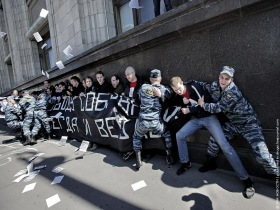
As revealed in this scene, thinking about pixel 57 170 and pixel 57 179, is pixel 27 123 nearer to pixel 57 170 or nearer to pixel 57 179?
pixel 57 170

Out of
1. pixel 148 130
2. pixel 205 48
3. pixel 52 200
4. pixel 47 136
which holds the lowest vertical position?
pixel 52 200

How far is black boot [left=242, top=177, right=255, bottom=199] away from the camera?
2688 mm

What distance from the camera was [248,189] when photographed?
2.74 meters

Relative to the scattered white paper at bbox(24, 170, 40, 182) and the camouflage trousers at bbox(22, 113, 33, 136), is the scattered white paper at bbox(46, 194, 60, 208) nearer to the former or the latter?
the scattered white paper at bbox(24, 170, 40, 182)

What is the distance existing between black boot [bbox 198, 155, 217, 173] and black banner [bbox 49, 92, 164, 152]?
0.86m

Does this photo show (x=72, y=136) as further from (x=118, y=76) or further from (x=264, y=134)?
(x=264, y=134)

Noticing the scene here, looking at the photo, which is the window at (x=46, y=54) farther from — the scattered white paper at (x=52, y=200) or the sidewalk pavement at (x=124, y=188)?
the scattered white paper at (x=52, y=200)

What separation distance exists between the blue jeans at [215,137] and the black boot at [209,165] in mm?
294

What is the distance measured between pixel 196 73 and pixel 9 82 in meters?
23.3

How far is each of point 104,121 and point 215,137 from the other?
2524mm

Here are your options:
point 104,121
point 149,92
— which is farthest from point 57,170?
point 149,92

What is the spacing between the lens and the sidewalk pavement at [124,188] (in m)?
2.72

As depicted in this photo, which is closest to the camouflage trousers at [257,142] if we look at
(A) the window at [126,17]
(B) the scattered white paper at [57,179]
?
(B) the scattered white paper at [57,179]

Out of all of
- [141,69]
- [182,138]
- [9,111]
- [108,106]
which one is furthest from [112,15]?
[182,138]
